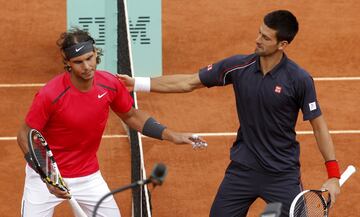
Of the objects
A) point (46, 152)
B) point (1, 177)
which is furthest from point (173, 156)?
point (46, 152)

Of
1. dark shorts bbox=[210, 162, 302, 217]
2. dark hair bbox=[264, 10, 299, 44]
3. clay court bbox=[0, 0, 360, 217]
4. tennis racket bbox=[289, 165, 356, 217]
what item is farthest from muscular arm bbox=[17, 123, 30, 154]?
clay court bbox=[0, 0, 360, 217]

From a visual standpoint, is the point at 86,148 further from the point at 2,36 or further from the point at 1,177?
the point at 2,36

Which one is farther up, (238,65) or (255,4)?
(238,65)

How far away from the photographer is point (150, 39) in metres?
14.5

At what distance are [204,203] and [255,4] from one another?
448 centimetres

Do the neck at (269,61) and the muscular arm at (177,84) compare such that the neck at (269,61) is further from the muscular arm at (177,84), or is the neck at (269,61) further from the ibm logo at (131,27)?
the ibm logo at (131,27)

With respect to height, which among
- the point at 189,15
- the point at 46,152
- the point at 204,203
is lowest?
the point at 204,203

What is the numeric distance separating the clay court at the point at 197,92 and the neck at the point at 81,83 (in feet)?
9.69

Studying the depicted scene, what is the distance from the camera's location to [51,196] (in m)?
8.74

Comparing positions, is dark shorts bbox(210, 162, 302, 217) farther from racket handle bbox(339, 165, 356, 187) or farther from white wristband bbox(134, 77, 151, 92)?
white wristband bbox(134, 77, 151, 92)

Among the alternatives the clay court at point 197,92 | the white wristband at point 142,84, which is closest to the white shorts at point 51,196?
the white wristband at point 142,84

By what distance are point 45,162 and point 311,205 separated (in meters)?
2.11

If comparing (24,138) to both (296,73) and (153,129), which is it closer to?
(153,129)

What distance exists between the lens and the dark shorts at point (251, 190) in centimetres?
877
